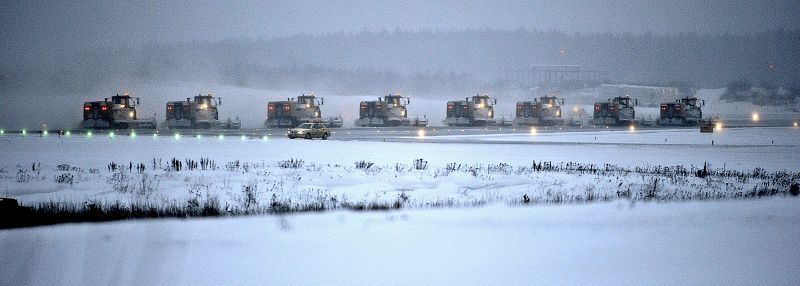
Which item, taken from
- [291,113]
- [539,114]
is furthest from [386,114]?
[539,114]

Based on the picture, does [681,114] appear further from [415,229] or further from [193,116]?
[415,229]

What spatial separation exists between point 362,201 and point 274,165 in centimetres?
803

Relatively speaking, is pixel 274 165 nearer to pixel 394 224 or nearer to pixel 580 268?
pixel 394 224

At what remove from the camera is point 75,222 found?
42.5 ft

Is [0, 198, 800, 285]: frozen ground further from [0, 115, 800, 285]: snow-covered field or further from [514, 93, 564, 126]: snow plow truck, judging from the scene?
[514, 93, 564, 126]: snow plow truck

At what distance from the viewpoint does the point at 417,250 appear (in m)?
10.5

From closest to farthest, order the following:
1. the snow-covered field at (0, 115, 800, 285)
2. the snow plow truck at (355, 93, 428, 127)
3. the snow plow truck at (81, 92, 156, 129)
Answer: the snow-covered field at (0, 115, 800, 285), the snow plow truck at (81, 92, 156, 129), the snow plow truck at (355, 93, 428, 127)

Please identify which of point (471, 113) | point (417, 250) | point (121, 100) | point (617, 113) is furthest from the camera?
point (617, 113)

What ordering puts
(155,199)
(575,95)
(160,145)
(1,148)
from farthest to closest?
(575,95)
(160,145)
(1,148)
(155,199)

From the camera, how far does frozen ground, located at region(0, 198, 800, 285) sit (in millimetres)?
9203

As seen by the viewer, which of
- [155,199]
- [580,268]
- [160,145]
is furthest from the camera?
[160,145]

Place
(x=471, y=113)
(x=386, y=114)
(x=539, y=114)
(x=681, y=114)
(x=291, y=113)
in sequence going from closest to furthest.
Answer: (x=291, y=113) → (x=386, y=114) → (x=471, y=113) → (x=681, y=114) → (x=539, y=114)

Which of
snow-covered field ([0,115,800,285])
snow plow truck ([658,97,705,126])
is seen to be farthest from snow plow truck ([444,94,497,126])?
snow-covered field ([0,115,800,285])

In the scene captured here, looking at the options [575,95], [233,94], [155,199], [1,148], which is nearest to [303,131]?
[1,148]
